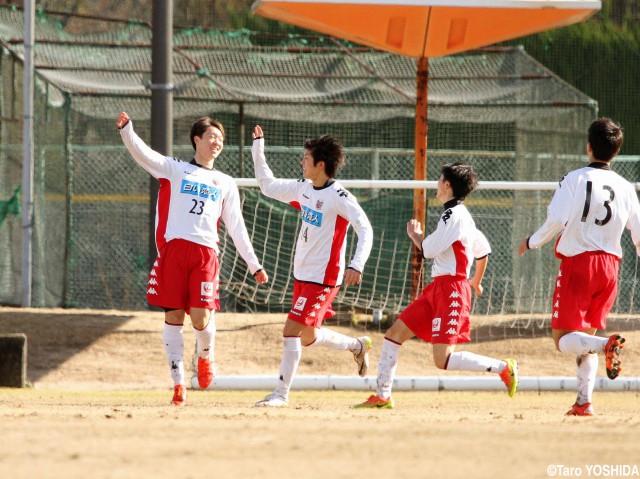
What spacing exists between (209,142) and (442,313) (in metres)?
1.98

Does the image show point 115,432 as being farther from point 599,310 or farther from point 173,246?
point 599,310

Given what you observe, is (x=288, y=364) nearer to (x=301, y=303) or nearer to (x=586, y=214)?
(x=301, y=303)

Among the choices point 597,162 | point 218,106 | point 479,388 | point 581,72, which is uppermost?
point 581,72

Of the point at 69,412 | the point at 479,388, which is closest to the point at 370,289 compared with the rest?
the point at 479,388

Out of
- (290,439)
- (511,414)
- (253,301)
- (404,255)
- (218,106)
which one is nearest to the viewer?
(290,439)

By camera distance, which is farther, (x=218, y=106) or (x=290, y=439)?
(x=218, y=106)

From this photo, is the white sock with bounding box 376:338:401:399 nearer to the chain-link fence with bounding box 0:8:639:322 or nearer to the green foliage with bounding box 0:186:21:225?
the chain-link fence with bounding box 0:8:639:322

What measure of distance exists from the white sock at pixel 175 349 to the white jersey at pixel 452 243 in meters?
1.78

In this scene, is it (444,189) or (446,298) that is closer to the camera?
(446,298)

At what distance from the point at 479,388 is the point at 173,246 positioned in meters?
3.64

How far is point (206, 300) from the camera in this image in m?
7.51

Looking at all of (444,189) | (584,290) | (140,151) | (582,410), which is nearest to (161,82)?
(140,151)

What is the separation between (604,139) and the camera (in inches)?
282

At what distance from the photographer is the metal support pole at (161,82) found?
1184 cm
